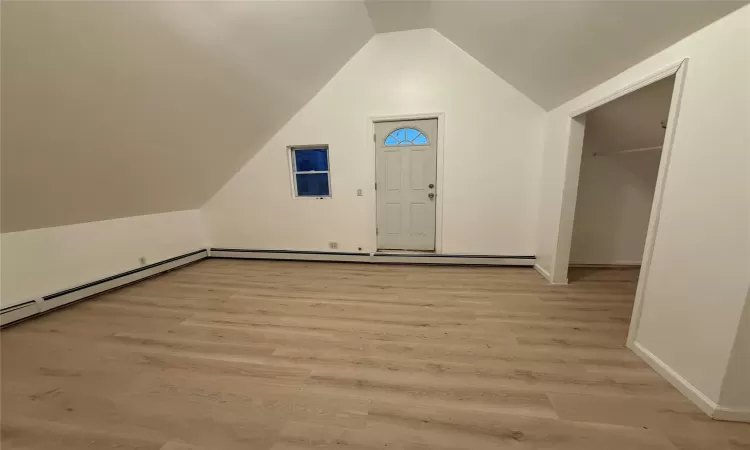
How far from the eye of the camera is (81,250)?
310 cm

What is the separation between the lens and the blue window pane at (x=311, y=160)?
425 centimetres

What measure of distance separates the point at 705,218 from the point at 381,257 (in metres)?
3.20

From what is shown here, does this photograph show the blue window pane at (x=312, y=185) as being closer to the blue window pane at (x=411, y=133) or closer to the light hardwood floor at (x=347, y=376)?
the blue window pane at (x=411, y=133)

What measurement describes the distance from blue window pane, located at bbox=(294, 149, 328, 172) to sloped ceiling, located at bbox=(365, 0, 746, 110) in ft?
6.01

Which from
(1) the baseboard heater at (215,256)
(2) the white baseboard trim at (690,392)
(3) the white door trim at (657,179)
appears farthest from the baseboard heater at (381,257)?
(2) the white baseboard trim at (690,392)

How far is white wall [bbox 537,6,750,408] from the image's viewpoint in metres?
1.36

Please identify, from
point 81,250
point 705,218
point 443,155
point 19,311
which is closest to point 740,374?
point 705,218

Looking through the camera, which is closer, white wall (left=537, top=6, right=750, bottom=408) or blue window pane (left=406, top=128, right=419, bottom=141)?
white wall (left=537, top=6, right=750, bottom=408)

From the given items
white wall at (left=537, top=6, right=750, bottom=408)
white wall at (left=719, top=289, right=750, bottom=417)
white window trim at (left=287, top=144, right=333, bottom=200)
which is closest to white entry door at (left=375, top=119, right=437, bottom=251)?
white window trim at (left=287, top=144, right=333, bottom=200)

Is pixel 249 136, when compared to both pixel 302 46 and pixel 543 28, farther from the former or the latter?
pixel 543 28

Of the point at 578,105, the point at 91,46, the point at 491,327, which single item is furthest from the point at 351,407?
the point at 578,105

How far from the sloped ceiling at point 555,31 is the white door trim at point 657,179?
7.0 inches

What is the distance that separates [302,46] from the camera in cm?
301

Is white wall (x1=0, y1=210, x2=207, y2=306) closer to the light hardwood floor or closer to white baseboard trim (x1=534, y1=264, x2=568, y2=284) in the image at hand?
the light hardwood floor
